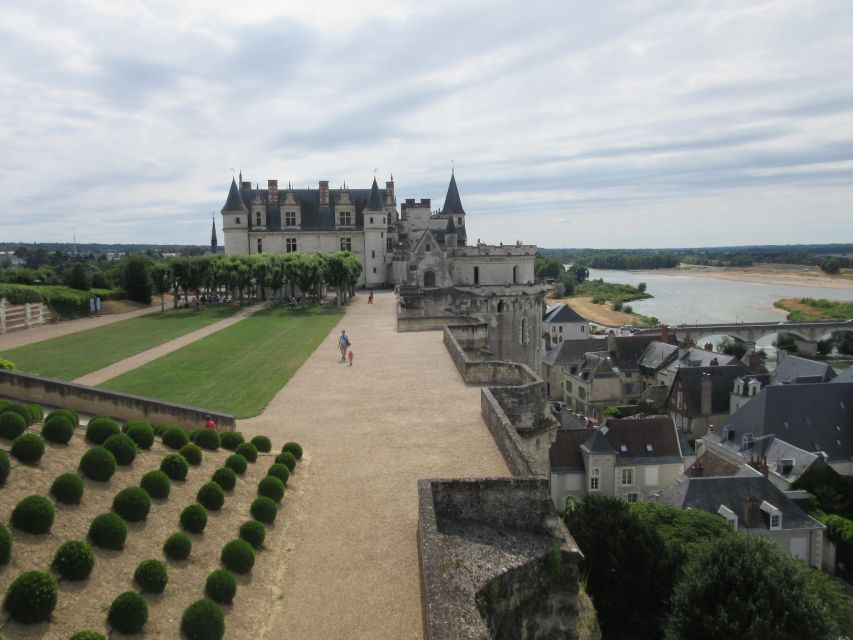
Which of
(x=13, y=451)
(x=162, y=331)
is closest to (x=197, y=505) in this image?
(x=13, y=451)

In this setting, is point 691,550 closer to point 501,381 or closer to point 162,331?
point 501,381

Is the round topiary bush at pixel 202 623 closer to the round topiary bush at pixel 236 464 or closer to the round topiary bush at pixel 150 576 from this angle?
the round topiary bush at pixel 150 576

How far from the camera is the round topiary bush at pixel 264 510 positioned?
396 inches

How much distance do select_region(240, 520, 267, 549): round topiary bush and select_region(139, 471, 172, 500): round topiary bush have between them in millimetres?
1253

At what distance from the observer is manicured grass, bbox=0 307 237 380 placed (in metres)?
24.0

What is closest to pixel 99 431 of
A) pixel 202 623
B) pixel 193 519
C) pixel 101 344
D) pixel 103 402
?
pixel 193 519

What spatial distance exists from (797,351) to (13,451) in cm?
7943

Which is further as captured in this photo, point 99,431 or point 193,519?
point 99,431

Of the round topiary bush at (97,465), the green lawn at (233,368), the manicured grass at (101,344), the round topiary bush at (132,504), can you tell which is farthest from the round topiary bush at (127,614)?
the manicured grass at (101,344)

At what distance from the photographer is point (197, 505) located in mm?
9352

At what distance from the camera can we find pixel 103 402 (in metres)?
14.3

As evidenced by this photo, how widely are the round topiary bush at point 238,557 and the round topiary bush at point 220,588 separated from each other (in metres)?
0.58

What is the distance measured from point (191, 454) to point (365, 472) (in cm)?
303

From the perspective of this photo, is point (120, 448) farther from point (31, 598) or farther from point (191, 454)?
point (31, 598)
